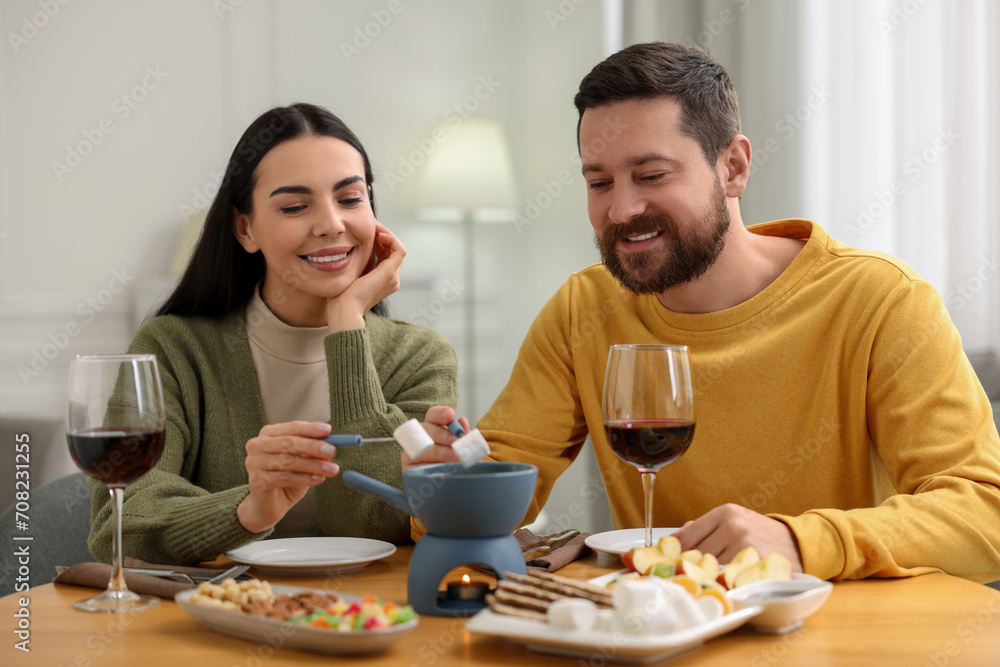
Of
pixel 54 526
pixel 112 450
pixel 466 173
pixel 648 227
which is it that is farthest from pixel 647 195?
pixel 466 173

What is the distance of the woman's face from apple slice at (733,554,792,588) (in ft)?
3.68

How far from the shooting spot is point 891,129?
9.62 ft

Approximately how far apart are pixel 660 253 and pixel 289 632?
3.09ft

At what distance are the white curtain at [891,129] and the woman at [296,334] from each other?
167 cm

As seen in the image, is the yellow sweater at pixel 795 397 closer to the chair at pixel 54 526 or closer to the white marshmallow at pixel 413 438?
the white marshmallow at pixel 413 438

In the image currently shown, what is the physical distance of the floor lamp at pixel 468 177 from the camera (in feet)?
11.5

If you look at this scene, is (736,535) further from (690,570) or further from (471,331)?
(471,331)

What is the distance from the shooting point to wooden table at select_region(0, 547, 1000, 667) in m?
0.80

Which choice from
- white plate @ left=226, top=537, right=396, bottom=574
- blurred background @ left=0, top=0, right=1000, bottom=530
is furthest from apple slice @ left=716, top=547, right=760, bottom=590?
blurred background @ left=0, top=0, right=1000, bottom=530

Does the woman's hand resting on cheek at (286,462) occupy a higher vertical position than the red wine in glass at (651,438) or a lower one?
lower

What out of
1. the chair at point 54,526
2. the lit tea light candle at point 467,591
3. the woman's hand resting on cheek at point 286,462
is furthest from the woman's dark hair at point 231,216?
the lit tea light candle at point 467,591

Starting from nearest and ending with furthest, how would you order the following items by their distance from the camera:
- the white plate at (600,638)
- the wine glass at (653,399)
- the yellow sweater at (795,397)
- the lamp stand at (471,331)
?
the white plate at (600,638), the wine glass at (653,399), the yellow sweater at (795,397), the lamp stand at (471,331)

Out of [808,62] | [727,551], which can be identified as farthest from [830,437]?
[808,62]

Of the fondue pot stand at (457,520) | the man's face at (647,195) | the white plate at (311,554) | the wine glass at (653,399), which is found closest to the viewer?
the fondue pot stand at (457,520)
